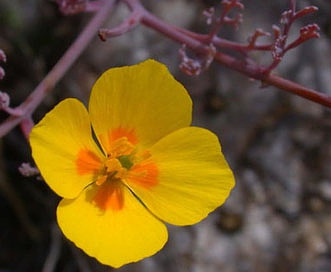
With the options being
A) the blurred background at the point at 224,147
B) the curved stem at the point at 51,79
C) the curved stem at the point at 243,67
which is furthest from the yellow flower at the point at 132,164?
the blurred background at the point at 224,147

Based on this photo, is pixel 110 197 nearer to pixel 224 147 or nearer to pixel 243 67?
pixel 243 67

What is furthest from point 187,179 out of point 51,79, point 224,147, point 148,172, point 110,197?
point 224,147

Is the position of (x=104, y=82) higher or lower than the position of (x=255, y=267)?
higher

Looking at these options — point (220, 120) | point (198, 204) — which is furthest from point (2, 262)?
point (198, 204)

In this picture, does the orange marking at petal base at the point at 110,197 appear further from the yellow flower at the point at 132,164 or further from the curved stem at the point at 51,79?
the curved stem at the point at 51,79

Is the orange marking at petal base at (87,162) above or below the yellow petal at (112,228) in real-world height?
above

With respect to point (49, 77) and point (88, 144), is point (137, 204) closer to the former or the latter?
point (88, 144)

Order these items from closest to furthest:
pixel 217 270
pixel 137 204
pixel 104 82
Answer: pixel 104 82 → pixel 137 204 → pixel 217 270
